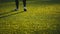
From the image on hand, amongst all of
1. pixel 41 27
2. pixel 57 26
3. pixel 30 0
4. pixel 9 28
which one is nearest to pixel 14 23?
pixel 9 28

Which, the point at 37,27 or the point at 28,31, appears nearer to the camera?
the point at 28,31

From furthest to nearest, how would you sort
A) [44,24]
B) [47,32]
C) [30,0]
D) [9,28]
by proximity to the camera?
[30,0] → [44,24] → [9,28] → [47,32]

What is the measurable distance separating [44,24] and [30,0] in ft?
18.6

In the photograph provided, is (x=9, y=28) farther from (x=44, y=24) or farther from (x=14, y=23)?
(x=44, y=24)

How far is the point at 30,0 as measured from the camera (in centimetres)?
970

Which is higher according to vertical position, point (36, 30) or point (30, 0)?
point (36, 30)

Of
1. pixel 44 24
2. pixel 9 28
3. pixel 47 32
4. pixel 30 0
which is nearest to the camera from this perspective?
pixel 47 32

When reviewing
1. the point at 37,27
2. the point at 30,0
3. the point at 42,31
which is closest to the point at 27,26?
the point at 37,27

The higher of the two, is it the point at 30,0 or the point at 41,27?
the point at 41,27

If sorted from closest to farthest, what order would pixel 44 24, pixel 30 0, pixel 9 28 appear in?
pixel 9 28
pixel 44 24
pixel 30 0

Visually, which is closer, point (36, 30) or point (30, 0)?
point (36, 30)

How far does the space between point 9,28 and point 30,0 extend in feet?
19.6

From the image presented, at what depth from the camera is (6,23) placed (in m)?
4.29

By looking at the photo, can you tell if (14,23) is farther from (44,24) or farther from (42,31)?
(42,31)
